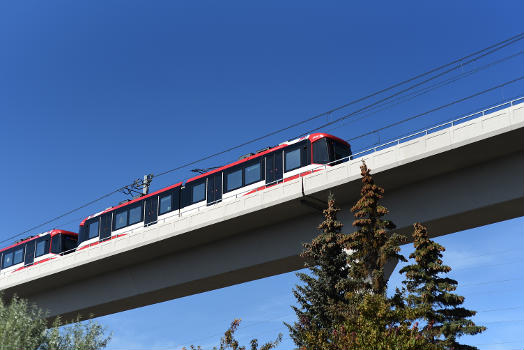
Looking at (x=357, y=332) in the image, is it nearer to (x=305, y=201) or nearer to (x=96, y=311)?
(x=305, y=201)

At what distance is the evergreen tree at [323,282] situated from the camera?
2614 cm

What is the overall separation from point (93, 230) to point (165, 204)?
7.79m

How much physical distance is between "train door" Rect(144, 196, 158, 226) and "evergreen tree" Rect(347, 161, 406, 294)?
18.6 metres

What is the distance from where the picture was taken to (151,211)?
1601 inches

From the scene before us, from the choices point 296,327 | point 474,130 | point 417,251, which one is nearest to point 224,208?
point 296,327

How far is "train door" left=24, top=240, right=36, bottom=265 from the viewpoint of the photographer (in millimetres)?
47906

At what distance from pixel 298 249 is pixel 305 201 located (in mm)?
2799

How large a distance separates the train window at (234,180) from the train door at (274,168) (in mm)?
2154

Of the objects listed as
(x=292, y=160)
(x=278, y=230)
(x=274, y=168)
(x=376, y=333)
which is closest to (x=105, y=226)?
(x=274, y=168)

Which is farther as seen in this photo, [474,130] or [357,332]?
[474,130]

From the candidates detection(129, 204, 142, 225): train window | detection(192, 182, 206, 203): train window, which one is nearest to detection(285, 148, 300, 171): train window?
detection(192, 182, 206, 203): train window

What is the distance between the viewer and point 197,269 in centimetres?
3591

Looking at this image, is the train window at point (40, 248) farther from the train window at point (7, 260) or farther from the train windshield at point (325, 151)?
the train windshield at point (325, 151)

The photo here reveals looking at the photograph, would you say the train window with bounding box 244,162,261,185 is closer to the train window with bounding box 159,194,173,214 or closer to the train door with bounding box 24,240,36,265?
the train window with bounding box 159,194,173,214
